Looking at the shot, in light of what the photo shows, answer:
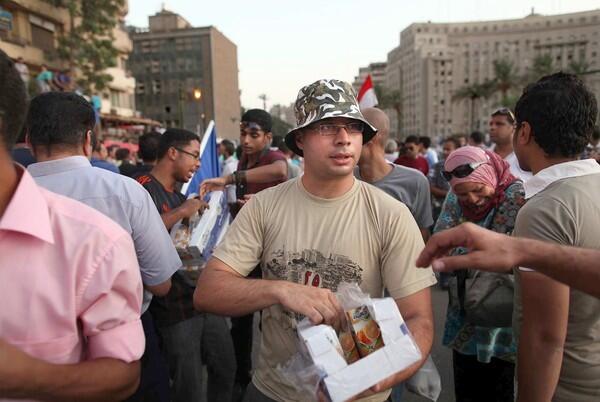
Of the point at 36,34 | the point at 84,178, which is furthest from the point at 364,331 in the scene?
the point at 36,34

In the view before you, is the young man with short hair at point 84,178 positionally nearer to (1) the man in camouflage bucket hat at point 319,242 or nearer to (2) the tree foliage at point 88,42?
(1) the man in camouflage bucket hat at point 319,242

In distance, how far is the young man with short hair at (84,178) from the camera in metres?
2.15

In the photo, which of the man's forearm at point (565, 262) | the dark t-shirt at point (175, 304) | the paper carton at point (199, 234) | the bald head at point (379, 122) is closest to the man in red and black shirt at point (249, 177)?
the paper carton at point (199, 234)

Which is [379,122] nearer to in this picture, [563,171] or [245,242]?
[563,171]

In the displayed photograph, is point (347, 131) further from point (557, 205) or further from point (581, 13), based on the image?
point (581, 13)

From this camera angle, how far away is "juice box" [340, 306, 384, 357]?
1275 mm

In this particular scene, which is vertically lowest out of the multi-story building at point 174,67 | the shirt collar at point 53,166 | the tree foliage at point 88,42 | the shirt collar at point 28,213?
the shirt collar at point 28,213

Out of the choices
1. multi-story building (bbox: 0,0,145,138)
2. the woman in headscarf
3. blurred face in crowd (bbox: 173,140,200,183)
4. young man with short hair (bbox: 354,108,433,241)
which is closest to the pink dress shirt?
the woman in headscarf

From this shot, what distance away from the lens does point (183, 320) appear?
110 inches

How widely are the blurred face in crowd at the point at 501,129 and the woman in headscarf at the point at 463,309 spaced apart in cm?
256

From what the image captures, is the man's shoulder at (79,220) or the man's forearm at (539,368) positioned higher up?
the man's shoulder at (79,220)

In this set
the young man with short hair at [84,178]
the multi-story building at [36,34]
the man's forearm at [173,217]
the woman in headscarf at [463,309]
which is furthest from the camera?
the multi-story building at [36,34]

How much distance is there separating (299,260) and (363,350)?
1.83 ft

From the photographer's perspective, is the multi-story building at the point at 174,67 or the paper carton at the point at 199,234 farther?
the multi-story building at the point at 174,67
